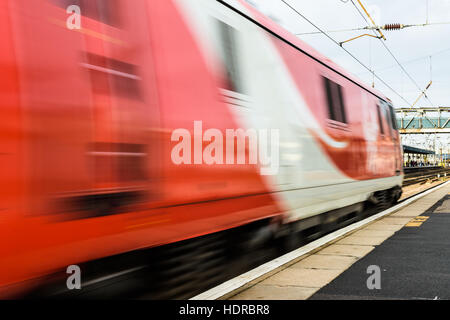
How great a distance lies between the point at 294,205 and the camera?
Answer: 19.4 ft

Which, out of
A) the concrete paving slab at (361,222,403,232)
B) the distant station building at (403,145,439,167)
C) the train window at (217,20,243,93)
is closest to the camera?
the train window at (217,20,243,93)

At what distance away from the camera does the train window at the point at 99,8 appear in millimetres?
3033

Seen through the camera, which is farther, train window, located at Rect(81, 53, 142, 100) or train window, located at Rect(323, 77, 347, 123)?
train window, located at Rect(323, 77, 347, 123)

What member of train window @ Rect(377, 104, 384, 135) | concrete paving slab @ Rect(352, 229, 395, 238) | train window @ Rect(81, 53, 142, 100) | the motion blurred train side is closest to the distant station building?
train window @ Rect(377, 104, 384, 135)

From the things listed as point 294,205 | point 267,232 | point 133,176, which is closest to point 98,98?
point 133,176

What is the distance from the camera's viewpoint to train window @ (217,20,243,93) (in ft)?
15.0

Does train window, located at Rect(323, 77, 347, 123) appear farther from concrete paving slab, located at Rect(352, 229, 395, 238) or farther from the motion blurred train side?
concrete paving slab, located at Rect(352, 229, 395, 238)

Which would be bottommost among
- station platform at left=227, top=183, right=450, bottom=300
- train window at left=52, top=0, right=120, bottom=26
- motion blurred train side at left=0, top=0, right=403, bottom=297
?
station platform at left=227, top=183, right=450, bottom=300

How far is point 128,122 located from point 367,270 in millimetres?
3130

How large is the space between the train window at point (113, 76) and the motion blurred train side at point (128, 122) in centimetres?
1

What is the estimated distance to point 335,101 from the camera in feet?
25.3

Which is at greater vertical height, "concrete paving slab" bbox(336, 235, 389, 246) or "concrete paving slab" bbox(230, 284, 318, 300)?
"concrete paving slab" bbox(336, 235, 389, 246)

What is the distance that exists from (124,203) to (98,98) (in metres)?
0.67

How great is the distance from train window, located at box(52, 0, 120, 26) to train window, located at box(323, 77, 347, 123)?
4526 mm
